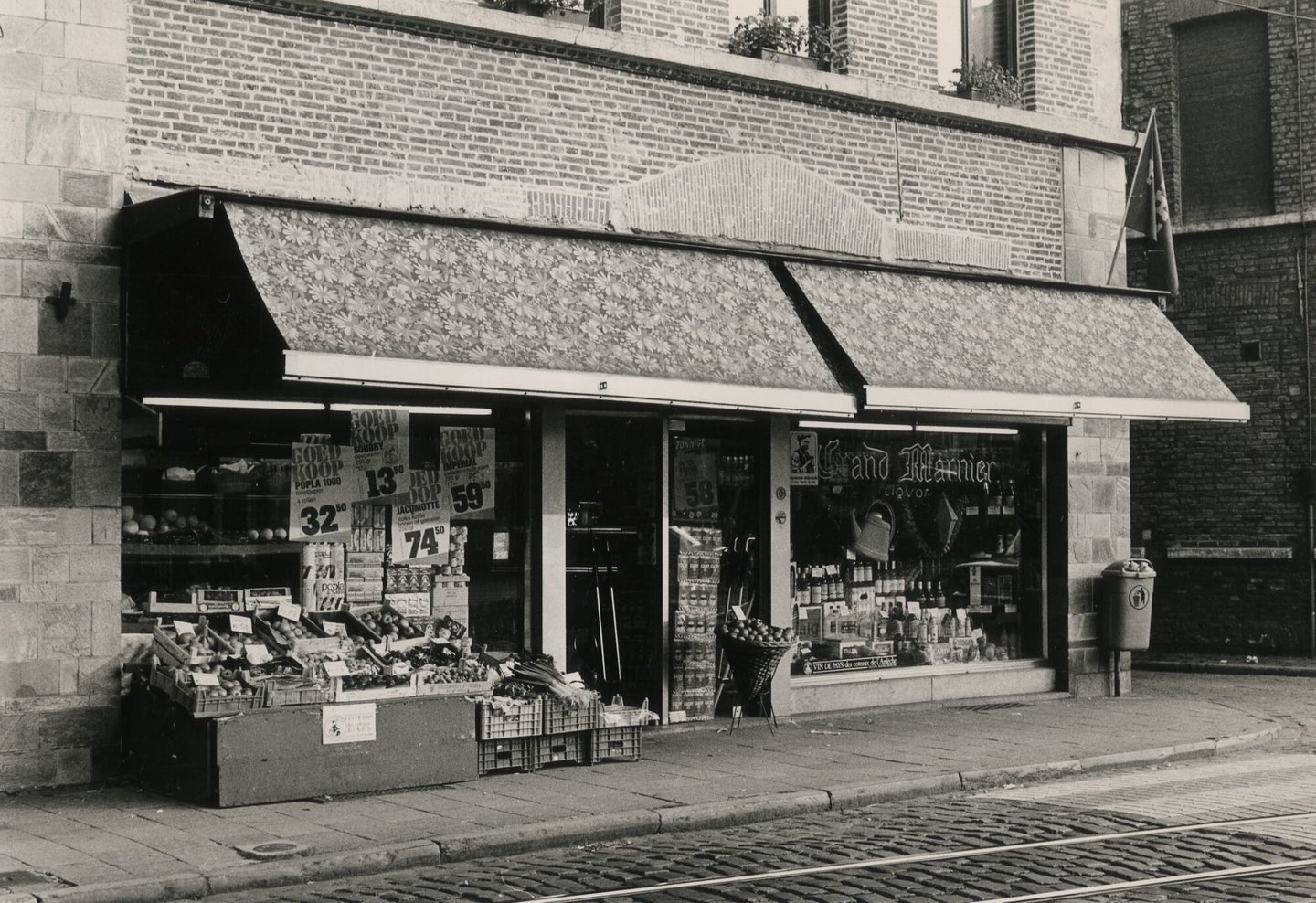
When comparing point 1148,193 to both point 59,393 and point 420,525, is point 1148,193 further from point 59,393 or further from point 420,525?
point 59,393

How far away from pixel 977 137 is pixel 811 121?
217cm

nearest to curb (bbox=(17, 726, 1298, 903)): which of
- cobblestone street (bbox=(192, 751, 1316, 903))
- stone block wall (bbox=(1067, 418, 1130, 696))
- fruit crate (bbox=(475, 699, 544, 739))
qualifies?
cobblestone street (bbox=(192, 751, 1316, 903))

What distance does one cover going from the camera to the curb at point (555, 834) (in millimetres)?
7410

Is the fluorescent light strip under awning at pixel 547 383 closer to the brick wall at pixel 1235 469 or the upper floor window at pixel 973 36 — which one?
the upper floor window at pixel 973 36

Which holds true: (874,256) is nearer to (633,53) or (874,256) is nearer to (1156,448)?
(633,53)

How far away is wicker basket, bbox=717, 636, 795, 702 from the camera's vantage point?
12.2 meters

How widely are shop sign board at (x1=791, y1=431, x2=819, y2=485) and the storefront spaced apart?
27 millimetres

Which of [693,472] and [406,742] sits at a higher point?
[693,472]

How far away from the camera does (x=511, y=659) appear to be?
11.3 m

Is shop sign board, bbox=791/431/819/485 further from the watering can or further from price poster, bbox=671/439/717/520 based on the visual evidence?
price poster, bbox=671/439/717/520

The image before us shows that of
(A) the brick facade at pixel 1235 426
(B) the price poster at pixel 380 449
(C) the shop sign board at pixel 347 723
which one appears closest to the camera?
(C) the shop sign board at pixel 347 723

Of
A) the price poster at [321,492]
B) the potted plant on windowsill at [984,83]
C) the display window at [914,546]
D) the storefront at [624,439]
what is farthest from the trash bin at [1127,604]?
the price poster at [321,492]

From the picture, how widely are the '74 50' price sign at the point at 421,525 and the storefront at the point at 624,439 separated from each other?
0.07ft

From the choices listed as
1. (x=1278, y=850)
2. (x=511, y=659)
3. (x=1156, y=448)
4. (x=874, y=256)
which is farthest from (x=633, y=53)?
(x=1156, y=448)
